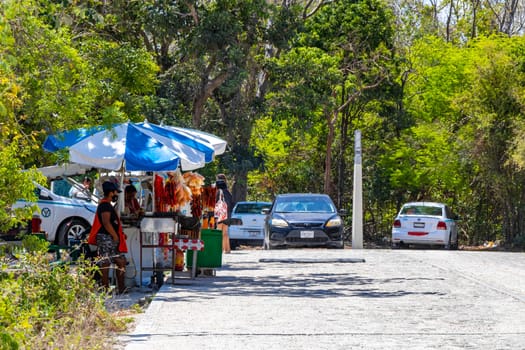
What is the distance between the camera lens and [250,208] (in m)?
34.3

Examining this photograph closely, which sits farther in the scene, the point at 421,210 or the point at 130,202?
the point at 421,210

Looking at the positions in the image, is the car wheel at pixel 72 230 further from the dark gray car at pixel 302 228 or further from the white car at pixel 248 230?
the white car at pixel 248 230

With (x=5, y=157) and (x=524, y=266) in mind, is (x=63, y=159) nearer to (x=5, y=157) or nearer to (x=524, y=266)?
(x=5, y=157)

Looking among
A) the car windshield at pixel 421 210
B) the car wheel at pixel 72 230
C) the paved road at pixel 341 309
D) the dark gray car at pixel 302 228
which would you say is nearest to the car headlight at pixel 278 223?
the dark gray car at pixel 302 228

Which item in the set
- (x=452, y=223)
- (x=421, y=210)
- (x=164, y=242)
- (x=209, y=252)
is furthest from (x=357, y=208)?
(x=164, y=242)

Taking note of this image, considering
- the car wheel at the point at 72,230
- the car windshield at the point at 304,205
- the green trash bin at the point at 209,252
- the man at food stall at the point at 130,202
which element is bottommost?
the green trash bin at the point at 209,252

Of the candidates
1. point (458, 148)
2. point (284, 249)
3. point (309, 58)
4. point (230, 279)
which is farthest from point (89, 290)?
point (458, 148)

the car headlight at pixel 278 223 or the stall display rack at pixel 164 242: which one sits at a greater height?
the car headlight at pixel 278 223

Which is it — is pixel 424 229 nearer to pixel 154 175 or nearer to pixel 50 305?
pixel 154 175

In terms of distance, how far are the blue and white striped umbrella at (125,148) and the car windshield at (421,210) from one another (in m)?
18.5

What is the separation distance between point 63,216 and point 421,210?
1351 centimetres

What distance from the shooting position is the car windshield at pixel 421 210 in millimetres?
35003

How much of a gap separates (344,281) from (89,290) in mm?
6734

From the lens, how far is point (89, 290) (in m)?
12.2
